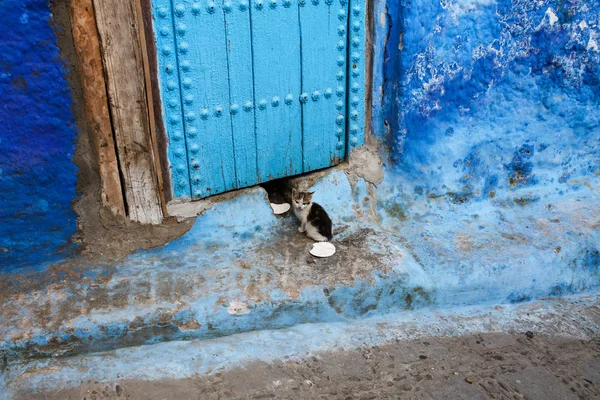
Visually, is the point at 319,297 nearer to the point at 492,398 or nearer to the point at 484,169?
the point at 492,398

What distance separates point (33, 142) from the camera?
2.72 meters

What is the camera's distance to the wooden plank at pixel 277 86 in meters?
3.10

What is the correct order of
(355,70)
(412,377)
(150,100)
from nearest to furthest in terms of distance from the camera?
(412,377), (150,100), (355,70)

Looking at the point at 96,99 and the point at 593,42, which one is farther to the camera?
the point at 593,42

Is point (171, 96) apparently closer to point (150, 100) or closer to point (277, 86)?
point (150, 100)

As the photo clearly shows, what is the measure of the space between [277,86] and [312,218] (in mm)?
800

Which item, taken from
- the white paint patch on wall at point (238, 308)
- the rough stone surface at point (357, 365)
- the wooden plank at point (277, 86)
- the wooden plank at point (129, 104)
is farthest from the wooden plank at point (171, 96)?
the rough stone surface at point (357, 365)

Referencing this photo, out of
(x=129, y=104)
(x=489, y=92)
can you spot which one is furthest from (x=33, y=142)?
(x=489, y=92)

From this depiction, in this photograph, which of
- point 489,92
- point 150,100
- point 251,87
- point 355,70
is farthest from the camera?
point 489,92

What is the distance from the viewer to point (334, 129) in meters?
3.55

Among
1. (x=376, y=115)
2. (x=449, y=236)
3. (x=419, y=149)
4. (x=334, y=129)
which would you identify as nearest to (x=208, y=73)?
(x=334, y=129)

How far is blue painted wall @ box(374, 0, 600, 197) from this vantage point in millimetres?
3387

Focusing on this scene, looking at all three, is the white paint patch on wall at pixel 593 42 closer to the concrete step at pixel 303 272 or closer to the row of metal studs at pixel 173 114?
the concrete step at pixel 303 272

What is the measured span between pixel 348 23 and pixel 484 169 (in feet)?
4.28
